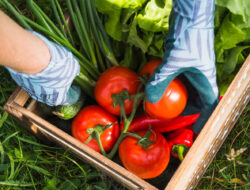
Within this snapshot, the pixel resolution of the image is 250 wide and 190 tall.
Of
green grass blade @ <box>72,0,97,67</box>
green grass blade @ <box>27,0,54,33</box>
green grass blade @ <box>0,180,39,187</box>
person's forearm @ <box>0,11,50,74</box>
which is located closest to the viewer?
person's forearm @ <box>0,11,50,74</box>

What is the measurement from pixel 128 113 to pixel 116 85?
12 cm

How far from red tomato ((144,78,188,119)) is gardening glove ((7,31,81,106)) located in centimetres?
26

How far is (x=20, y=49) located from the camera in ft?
2.44

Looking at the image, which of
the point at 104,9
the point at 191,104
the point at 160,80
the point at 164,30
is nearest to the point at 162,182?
the point at 191,104

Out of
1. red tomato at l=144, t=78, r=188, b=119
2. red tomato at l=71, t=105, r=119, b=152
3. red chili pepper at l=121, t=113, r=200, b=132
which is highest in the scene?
red tomato at l=144, t=78, r=188, b=119

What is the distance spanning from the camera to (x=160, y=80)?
2.90 ft

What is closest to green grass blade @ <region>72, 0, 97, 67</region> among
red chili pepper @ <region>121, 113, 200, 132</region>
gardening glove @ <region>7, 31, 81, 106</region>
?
gardening glove @ <region>7, 31, 81, 106</region>

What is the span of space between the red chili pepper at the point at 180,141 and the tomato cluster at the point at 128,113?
4cm

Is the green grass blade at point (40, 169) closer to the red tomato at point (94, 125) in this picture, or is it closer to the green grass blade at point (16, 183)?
the green grass blade at point (16, 183)

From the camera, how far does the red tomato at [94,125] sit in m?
1.08

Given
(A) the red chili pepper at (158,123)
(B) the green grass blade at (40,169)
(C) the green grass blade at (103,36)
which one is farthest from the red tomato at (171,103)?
(B) the green grass blade at (40,169)

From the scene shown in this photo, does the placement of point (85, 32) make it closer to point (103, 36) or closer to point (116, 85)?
point (103, 36)

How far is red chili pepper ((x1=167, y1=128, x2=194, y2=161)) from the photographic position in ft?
3.44

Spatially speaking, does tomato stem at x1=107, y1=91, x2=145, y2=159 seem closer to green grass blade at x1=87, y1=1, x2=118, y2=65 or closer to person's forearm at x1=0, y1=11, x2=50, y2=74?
green grass blade at x1=87, y1=1, x2=118, y2=65
